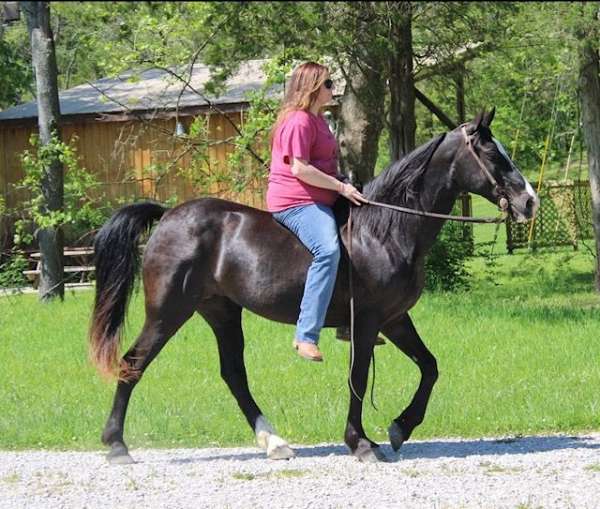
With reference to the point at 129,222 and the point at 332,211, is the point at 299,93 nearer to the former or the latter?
the point at 332,211

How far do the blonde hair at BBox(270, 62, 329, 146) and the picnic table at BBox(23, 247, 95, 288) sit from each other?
46.6 feet

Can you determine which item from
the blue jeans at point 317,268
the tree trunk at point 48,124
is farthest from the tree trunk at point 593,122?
the blue jeans at point 317,268

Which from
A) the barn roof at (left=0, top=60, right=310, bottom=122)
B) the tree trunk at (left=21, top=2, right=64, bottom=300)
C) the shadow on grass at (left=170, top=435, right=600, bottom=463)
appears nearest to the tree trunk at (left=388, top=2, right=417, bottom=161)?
the barn roof at (left=0, top=60, right=310, bottom=122)

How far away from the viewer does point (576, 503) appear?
6.30m

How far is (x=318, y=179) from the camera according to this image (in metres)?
7.70

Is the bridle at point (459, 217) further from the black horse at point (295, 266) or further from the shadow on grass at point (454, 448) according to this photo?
the shadow on grass at point (454, 448)

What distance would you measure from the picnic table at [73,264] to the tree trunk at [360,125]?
612 cm

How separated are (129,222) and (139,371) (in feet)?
3.62

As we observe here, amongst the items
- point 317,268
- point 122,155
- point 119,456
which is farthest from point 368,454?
point 122,155

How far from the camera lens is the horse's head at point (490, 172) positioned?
7676mm

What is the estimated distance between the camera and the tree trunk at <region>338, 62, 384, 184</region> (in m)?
17.8

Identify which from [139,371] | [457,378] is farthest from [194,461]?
[457,378]

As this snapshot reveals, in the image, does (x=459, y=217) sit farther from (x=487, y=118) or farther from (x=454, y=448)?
(x=454, y=448)

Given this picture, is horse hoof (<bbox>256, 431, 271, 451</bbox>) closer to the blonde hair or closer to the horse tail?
the horse tail
